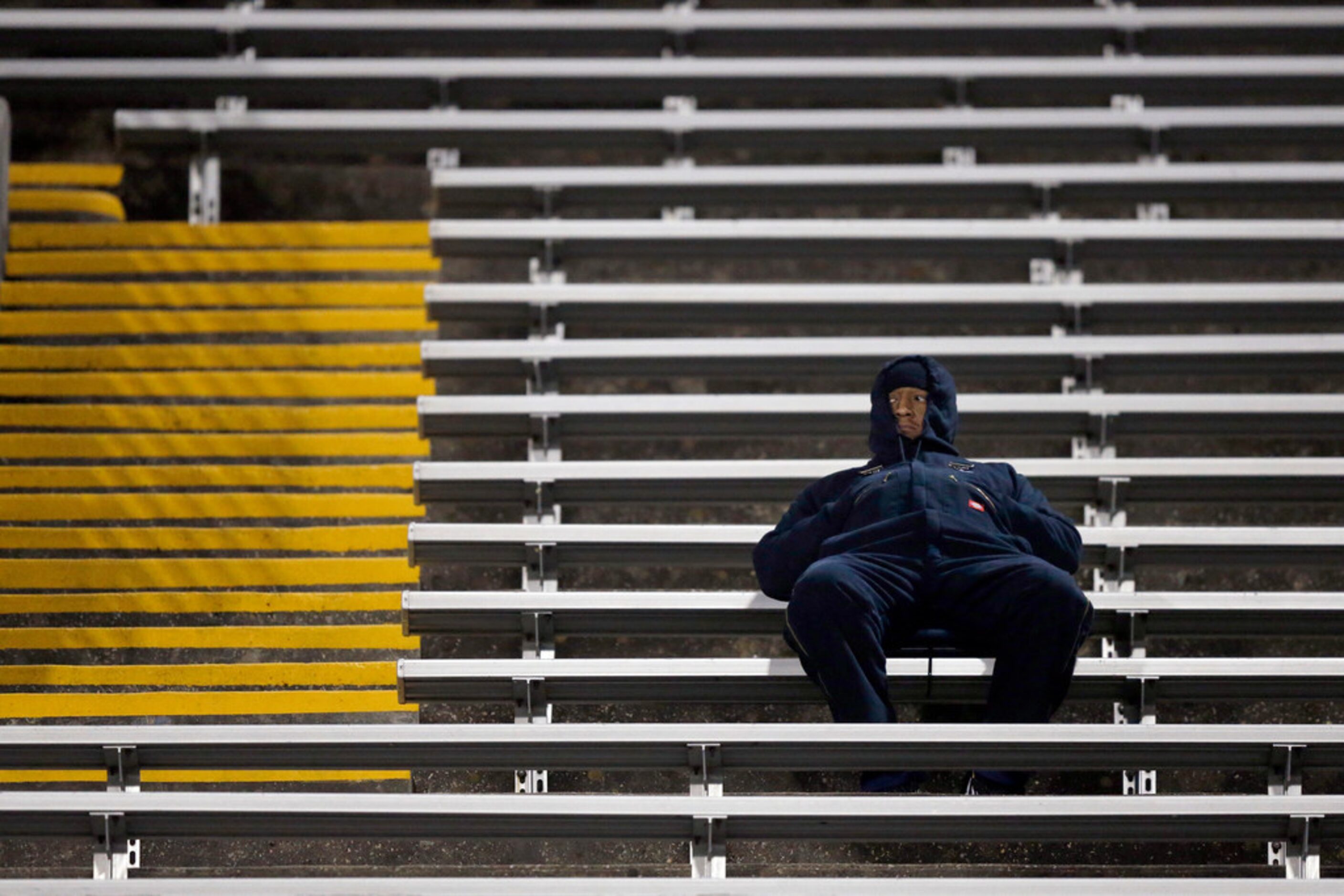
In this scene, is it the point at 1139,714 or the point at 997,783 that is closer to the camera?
the point at 997,783

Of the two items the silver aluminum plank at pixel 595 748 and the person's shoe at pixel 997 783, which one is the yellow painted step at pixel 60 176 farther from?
the person's shoe at pixel 997 783

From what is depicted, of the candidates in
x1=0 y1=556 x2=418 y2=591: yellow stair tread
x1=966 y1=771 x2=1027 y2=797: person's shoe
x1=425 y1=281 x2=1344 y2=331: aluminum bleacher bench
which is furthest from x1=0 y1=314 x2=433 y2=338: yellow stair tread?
x1=966 y1=771 x2=1027 y2=797: person's shoe

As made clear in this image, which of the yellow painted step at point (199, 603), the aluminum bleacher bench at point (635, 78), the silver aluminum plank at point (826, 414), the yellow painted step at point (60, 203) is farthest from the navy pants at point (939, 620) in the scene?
the yellow painted step at point (60, 203)

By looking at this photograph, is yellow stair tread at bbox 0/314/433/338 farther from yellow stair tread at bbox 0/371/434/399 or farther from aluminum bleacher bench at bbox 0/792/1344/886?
aluminum bleacher bench at bbox 0/792/1344/886

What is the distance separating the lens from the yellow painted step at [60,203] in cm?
418

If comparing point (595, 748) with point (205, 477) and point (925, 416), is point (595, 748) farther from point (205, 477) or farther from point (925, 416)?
point (205, 477)

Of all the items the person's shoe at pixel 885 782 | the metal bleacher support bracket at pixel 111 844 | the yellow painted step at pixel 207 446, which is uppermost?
the yellow painted step at pixel 207 446

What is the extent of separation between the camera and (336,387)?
384 cm

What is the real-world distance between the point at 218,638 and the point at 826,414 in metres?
1.28

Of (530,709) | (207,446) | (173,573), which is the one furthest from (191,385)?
(530,709)

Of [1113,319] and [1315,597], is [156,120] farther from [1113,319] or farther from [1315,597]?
[1315,597]

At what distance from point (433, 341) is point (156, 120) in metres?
0.98

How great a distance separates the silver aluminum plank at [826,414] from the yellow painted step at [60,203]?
1.08 m

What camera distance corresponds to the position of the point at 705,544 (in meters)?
3.45
